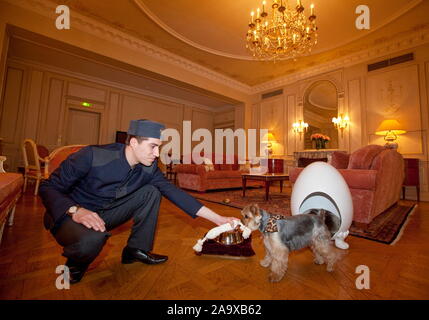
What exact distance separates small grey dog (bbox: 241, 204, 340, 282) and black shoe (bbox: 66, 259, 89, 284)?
893 millimetres

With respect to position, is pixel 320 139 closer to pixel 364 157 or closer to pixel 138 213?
pixel 364 157

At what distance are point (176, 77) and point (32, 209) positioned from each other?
4.65m

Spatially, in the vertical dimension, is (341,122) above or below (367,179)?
above

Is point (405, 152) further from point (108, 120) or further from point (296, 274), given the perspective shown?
point (108, 120)

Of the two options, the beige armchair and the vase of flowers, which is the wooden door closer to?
the beige armchair

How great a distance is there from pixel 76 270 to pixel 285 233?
3.82 ft

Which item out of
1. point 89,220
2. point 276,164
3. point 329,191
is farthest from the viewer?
point 276,164

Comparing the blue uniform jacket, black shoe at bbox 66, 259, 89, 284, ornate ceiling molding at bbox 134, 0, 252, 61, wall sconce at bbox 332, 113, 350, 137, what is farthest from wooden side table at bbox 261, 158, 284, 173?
black shoe at bbox 66, 259, 89, 284

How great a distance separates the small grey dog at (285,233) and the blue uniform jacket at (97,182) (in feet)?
1.21

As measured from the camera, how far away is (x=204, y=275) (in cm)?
123

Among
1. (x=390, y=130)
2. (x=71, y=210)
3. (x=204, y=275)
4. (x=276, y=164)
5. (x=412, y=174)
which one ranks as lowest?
(x=204, y=275)

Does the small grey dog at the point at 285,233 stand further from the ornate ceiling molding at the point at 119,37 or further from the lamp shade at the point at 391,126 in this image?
the ornate ceiling molding at the point at 119,37

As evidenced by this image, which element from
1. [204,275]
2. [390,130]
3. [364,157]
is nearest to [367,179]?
[364,157]

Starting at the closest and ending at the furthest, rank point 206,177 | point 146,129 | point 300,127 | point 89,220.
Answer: point 89,220
point 146,129
point 206,177
point 300,127
